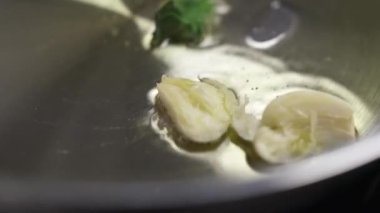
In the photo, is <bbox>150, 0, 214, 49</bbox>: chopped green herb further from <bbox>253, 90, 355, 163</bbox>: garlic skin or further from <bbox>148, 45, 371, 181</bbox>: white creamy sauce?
<bbox>253, 90, 355, 163</bbox>: garlic skin

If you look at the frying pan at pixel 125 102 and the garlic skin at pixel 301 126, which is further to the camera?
the garlic skin at pixel 301 126

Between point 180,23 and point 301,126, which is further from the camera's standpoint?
point 180,23

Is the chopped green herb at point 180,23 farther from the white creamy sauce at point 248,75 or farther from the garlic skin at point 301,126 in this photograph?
the garlic skin at point 301,126

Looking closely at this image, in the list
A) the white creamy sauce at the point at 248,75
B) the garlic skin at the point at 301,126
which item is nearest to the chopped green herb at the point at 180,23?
the white creamy sauce at the point at 248,75

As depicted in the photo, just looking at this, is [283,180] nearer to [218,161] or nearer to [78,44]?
[218,161]

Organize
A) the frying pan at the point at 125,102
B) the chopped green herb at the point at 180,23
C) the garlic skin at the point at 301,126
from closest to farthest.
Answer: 1. the frying pan at the point at 125,102
2. the garlic skin at the point at 301,126
3. the chopped green herb at the point at 180,23

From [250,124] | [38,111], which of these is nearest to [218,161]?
[250,124]
